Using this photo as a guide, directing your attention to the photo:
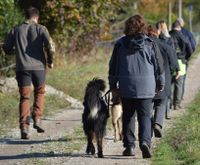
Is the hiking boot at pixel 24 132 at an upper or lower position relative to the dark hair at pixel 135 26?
lower

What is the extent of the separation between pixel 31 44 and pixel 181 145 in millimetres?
3036

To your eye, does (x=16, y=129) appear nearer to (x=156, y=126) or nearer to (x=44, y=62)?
(x=44, y=62)

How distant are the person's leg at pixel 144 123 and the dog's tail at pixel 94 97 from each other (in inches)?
22.2

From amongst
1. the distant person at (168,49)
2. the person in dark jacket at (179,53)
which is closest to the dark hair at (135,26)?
the distant person at (168,49)

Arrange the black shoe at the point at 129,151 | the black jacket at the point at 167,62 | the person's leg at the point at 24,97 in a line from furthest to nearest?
the person's leg at the point at 24,97
the black jacket at the point at 167,62
the black shoe at the point at 129,151

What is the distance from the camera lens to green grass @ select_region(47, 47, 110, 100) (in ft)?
59.2

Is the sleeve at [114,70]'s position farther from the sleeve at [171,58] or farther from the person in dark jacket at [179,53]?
the person in dark jacket at [179,53]

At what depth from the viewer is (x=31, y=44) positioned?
439 inches

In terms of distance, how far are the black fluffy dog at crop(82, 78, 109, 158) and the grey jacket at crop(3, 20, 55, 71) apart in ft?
6.34

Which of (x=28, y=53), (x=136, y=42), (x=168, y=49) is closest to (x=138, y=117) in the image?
(x=136, y=42)

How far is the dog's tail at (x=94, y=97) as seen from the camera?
9.32m

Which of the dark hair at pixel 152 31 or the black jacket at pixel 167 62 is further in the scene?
the dark hair at pixel 152 31

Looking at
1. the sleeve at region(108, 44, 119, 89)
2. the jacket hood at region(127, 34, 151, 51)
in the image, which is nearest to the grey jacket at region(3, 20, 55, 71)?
the sleeve at region(108, 44, 119, 89)

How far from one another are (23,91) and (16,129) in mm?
1629
